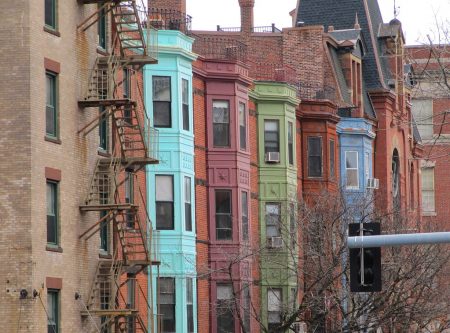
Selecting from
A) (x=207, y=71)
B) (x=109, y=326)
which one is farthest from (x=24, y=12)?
(x=207, y=71)

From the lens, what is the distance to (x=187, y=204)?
4991 cm

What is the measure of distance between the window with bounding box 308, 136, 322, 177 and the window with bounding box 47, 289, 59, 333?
25.1 meters

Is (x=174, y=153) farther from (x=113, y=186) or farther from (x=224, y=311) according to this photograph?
(x=113, y=186)

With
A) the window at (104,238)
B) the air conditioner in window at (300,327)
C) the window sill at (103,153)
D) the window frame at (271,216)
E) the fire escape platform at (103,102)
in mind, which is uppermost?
the fire escape platform at (103,102)

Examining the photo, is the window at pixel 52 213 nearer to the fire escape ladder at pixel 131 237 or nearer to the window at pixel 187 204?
the fire escape ladder at pixel 131 237

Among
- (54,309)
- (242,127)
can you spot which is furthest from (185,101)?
(54,309)

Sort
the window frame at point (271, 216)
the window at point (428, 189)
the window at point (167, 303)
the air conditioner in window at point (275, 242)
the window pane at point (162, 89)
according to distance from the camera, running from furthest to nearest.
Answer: the window at point (428, 189) < the window frame at point (271, 216) < the air conditioner in window at point (275, 242) < the window pane at point (162, 89) < the window at point (167, 303)

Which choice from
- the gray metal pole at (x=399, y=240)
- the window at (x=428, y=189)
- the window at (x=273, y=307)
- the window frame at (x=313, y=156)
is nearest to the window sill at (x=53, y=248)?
the gray metal pole at (x=399, y=240)

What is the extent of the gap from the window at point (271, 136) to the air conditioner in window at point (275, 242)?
3.76 m

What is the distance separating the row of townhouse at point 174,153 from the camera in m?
37.3

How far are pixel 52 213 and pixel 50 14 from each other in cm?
514

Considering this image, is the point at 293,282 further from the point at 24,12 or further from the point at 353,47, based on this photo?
the point at 24,12

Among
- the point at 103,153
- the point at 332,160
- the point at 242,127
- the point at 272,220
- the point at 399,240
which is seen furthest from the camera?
the point at 332,160

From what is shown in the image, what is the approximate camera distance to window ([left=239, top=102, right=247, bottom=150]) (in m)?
54.8
